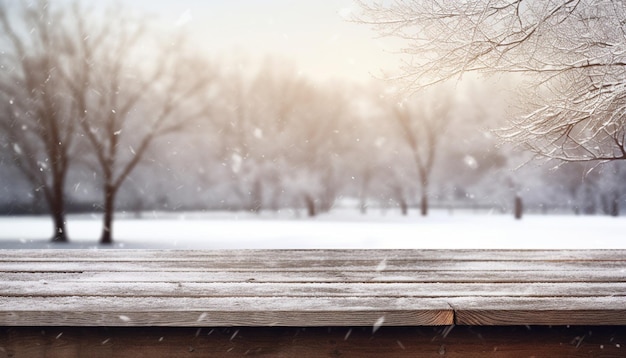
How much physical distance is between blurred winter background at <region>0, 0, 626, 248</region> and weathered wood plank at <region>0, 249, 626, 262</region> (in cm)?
306

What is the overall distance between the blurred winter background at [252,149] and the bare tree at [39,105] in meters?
0.05

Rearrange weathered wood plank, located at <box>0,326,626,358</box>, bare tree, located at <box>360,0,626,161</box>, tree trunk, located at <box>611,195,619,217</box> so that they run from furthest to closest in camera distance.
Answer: tree trunk, located at <box>611,195,619,217</box> < bare tree, located at <box>360,0,626,161</box> < weathered wood plank, located at <box>0,326,626,358</box>

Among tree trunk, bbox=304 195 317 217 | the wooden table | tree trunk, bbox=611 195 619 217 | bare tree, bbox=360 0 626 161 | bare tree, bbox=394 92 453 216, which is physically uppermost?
bare tree, bbox=394 92 453 216

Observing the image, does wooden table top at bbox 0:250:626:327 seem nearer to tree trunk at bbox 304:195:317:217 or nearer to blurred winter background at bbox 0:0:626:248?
blurred winter background at bbox 0:0:626:248

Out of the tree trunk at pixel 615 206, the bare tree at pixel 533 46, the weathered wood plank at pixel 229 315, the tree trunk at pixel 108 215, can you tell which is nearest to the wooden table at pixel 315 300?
the weathered wood plank at pixel 229 315

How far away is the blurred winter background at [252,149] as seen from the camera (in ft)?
69.4

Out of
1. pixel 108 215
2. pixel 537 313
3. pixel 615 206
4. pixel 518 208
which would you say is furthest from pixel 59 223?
pixel 615 206

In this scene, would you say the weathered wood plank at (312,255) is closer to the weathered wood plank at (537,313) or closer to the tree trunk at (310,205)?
the weathered wood plank at (537,313)

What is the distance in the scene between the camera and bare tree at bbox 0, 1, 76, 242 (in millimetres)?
20969

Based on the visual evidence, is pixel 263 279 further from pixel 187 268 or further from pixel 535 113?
pixel 535 113

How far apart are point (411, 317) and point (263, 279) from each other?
3.34ft

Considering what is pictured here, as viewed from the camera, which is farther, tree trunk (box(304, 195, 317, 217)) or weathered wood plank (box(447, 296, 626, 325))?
tree trunk (box(304, 195, 317, 217))

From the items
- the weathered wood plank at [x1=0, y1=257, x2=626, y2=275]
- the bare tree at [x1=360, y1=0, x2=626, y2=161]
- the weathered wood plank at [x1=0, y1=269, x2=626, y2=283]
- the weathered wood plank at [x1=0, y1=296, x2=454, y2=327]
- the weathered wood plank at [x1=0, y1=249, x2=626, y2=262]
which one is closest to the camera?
the weathered wood plank at [x1=0, y1=296, x2=454, y2=327]

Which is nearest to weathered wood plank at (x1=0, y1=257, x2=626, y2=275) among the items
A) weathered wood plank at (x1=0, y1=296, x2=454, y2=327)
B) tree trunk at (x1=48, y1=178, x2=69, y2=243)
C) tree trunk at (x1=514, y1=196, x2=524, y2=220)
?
weathered wood plank at (x1=0, y1=296, x2=454, y2=327)
